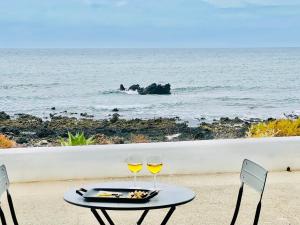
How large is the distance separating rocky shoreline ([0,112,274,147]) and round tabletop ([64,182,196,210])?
787 inches

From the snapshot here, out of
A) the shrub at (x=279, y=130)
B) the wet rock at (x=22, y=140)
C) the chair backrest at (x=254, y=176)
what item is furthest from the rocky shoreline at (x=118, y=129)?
the chair backrest at (x=254, y=176)

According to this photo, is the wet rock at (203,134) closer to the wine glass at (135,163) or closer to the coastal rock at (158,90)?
the coastal rock at (158,90)

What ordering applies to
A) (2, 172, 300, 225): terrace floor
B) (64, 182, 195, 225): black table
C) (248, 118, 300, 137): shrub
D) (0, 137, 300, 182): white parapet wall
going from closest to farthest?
1. (64, 182, 195, 225): black table
2. (2, 172, 300, 225): terrace floor
3. (0, 137, 300, 182): white parapet wall
4. (248, 118, 300, 137): shrub

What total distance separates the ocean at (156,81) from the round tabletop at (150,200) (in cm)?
2842

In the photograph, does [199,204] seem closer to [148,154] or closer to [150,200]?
[148,154]

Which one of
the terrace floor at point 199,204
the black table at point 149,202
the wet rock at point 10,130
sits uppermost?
the black table at point 149,202

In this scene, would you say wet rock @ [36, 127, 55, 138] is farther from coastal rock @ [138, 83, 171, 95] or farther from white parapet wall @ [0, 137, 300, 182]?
white parapet wall @ [0, 137, 300, 182]

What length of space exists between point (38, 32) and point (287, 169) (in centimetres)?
4661

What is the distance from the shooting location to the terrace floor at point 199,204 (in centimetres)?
580

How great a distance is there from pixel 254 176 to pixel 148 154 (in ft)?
11.2

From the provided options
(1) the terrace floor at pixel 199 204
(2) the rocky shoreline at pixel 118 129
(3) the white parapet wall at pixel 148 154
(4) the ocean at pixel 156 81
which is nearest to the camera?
(1) the terrace floor at pixel 199 204

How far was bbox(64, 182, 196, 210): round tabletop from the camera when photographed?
3553 mm

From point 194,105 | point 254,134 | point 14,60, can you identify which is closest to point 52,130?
point 194,105

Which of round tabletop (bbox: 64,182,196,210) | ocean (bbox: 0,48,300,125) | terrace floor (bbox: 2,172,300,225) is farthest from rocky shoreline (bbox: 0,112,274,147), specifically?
round tabletop (bbox: 64,182,196,210)
